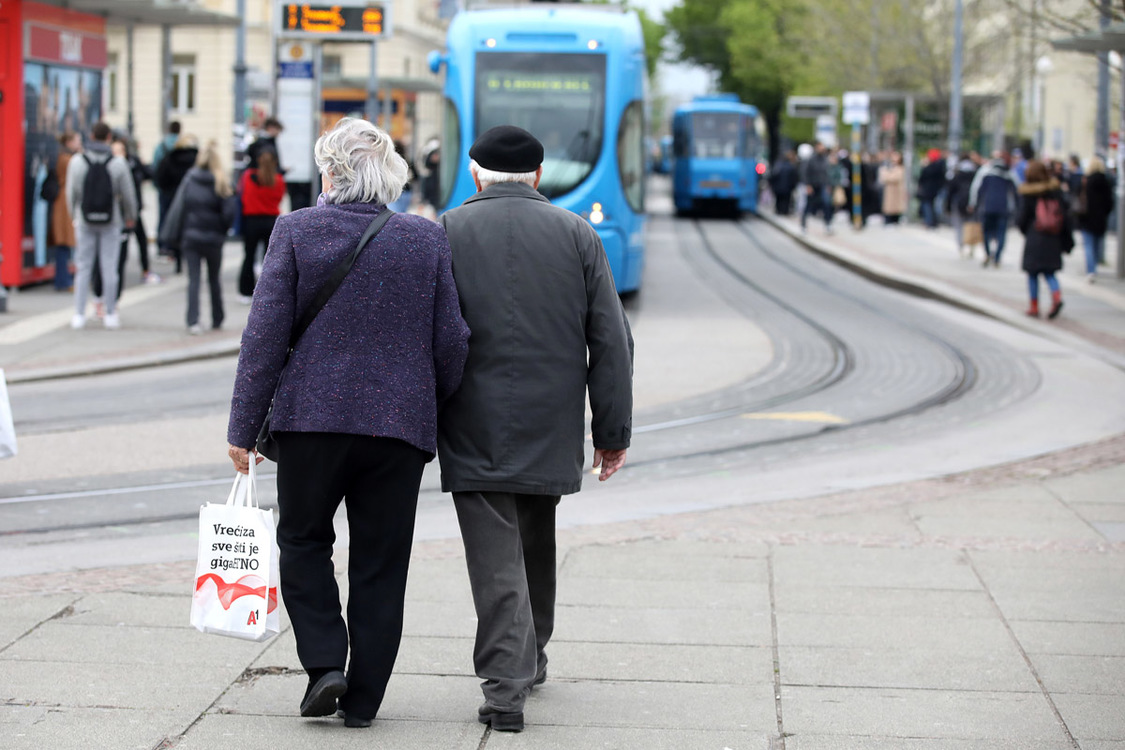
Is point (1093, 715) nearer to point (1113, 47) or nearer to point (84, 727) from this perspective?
point (84, 727)

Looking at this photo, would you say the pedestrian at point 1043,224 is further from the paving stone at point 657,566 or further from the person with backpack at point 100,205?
the paving stone at point 657,566

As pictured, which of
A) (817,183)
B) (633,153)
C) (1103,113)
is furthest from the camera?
(817,183)

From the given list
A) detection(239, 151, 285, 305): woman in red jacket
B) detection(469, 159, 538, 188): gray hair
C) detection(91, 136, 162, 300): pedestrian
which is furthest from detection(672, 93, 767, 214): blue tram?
detection(469, 159, 538, 188): gray hair

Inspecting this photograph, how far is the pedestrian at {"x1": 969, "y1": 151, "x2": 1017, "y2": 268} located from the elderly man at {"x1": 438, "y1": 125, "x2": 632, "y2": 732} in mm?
20272

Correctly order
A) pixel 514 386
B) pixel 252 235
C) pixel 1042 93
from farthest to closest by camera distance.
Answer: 1. pixel 1042 93
2. pixel 252 235
3. pixel 514 386

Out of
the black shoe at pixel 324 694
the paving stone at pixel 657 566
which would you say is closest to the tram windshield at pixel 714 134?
the paving stone at pixel 657 566

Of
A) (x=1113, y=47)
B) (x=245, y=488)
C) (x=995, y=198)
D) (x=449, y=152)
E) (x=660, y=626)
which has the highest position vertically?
(x=1113, y=47)

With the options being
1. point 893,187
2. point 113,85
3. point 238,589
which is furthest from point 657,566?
point 113,85

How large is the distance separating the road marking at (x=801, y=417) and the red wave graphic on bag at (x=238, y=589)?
7121 millimetres

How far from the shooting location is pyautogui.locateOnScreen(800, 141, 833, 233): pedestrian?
32.2 meters

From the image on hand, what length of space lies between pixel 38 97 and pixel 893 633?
48.3 feet

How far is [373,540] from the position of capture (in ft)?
14.4

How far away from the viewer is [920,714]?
463cm

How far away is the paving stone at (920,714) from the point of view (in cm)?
445
